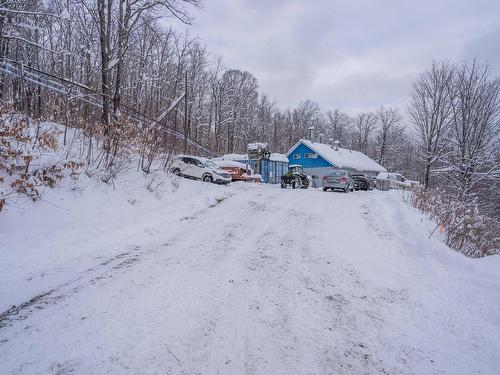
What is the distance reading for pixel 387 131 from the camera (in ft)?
189

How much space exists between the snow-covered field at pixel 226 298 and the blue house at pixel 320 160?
27.7 m

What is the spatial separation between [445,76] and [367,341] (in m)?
30.5

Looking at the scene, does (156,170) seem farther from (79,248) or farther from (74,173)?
(79,248)

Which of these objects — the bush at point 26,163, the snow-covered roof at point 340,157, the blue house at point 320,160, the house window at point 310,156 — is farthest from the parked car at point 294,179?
the bush at point 26,163

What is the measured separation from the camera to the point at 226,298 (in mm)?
4016

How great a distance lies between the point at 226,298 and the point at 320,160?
33915mm

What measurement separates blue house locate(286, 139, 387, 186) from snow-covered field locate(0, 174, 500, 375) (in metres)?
27.7

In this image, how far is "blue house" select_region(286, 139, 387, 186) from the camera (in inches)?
1389

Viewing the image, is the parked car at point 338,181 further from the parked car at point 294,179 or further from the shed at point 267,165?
the shed at point 267,165

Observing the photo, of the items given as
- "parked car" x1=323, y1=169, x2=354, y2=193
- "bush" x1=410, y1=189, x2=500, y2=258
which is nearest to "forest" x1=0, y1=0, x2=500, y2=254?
"bush" x1=410, y1=189, x2=500, y2=258

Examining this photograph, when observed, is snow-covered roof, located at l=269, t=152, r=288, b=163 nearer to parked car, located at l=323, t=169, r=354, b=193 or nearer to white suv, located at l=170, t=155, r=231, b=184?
parked car, located at l=323, t=169, r=354, b=193

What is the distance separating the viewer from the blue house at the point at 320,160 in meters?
35.3

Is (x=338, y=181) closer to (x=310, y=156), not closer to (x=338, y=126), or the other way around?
(x=310, y=156)

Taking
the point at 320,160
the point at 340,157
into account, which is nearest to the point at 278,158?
the point at 320,160
